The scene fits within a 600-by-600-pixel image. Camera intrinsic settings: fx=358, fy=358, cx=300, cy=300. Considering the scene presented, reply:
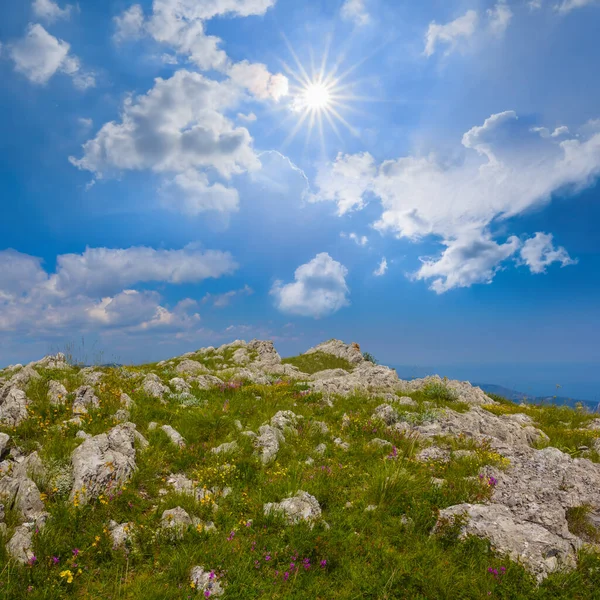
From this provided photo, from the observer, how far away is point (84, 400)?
11.2 metres

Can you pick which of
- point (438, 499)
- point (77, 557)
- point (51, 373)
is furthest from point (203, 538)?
point (51, 373)

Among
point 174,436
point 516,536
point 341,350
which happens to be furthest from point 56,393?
point 341,350

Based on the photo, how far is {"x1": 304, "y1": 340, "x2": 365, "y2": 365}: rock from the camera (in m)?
39.5

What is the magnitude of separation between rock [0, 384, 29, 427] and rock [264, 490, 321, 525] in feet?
24.6

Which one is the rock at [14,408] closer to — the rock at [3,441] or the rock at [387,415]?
the rock at [3,441]

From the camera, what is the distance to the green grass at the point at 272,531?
241 inches

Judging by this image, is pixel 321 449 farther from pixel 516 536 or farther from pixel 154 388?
pixel 154 388

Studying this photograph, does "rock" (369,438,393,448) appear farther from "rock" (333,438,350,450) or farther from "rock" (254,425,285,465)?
"rock" (254,425,285,465)

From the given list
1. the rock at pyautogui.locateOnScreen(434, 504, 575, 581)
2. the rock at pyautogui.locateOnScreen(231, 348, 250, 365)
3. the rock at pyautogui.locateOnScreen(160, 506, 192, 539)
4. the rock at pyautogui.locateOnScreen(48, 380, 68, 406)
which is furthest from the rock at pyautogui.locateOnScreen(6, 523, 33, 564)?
the rock at pyautogui.locateOnScreen(231, 348, 250, 365)

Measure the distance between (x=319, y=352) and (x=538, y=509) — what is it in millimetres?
33983

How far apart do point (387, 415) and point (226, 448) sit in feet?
20.8

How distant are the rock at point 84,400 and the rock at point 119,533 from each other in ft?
15.0

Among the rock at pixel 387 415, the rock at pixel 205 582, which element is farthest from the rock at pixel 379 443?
the rock at pixel 205 582

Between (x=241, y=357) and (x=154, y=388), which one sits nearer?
(x=154, y=388)
